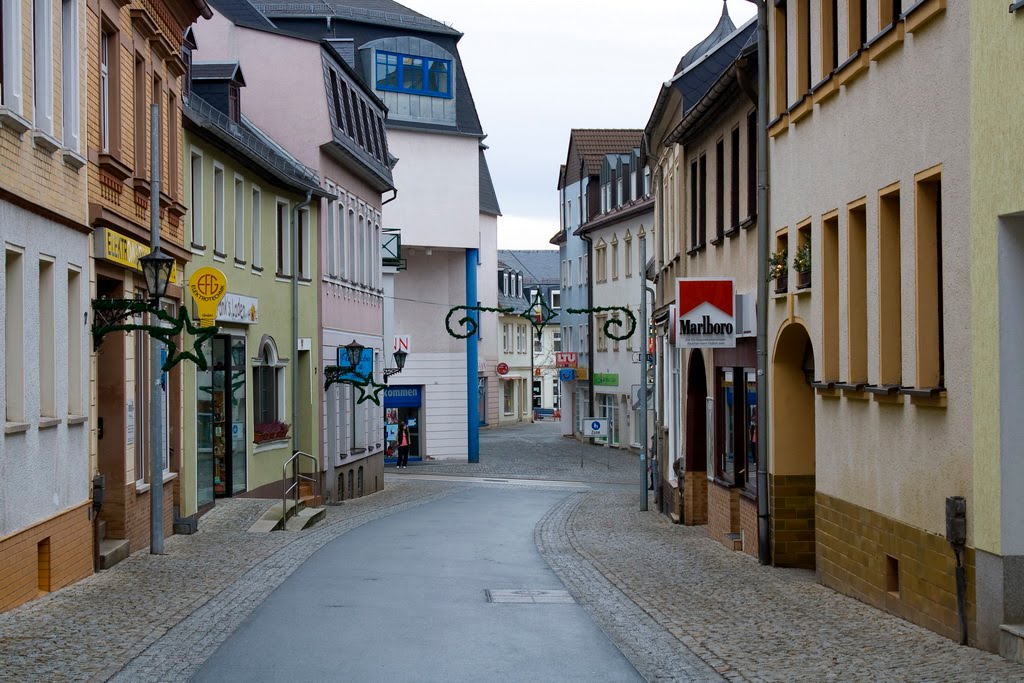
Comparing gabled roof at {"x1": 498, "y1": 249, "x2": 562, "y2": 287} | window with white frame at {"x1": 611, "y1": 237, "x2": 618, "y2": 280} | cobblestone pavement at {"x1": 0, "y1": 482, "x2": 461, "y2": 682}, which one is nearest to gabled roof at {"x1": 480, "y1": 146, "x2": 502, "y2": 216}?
window with white frame at {"x1": 611, "y1": 237, "x2": 618, "y2": 280}

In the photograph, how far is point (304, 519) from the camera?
2592cm

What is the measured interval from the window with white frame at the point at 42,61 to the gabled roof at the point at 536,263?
93.4 metres

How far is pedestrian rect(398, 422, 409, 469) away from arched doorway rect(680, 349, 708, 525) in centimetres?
3047

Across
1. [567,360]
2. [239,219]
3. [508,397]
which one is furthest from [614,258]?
[239,219]

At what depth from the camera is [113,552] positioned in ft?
57.1

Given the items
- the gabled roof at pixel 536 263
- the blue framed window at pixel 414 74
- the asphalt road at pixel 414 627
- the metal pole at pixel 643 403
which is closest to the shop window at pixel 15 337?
the asphalt road at pixel 414 627

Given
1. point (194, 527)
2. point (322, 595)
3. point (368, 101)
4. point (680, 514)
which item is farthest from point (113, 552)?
point (368, 101)

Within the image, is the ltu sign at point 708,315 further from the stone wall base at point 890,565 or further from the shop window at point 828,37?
the shop window at point 828,37

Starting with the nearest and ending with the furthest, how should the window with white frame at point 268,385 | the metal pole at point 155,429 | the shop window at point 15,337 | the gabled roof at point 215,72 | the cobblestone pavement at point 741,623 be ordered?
the cobblestone pavement at point 741,623, the shop window at point 15,337, the metal pole at point 155,429, the gabled roof at point 215,72, the window with white frame at point 268,385

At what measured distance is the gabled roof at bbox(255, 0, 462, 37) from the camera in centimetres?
5003

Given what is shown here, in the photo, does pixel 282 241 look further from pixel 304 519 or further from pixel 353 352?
pixel 304 519

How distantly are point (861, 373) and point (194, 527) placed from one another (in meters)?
10.8

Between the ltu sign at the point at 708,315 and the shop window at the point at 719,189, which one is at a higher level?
the shop window at the point at 719,189

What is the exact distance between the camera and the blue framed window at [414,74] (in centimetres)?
5484
